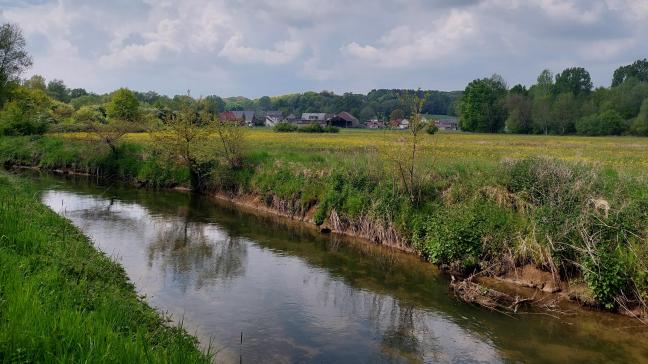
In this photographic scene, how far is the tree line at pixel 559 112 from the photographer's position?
261 ft

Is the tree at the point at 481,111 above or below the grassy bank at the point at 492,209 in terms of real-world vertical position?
above

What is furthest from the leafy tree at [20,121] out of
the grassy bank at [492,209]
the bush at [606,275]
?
the bush at [606,275]

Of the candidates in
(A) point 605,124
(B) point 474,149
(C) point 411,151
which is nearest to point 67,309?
(C) point 411,151

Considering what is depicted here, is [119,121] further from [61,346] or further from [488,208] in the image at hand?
[61,346]

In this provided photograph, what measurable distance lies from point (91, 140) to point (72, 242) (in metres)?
27.9

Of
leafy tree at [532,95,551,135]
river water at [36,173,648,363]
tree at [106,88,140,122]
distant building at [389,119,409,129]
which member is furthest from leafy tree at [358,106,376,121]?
river water at [36,173,648,363]

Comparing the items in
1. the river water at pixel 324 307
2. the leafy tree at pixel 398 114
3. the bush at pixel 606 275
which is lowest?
the river water at pixel 324 307

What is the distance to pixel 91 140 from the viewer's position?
37.4 metres

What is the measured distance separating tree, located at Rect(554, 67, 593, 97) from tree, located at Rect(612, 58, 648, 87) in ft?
48.0

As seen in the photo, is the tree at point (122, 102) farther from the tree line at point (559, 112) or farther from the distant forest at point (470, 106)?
the tree line at point (559, 112)

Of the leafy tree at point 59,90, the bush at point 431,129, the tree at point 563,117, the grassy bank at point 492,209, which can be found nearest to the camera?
the grassy bank at point 492,209

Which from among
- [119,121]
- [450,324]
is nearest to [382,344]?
[450,324]

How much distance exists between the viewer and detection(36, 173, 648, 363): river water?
35.6ft

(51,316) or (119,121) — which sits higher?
(119,121)
